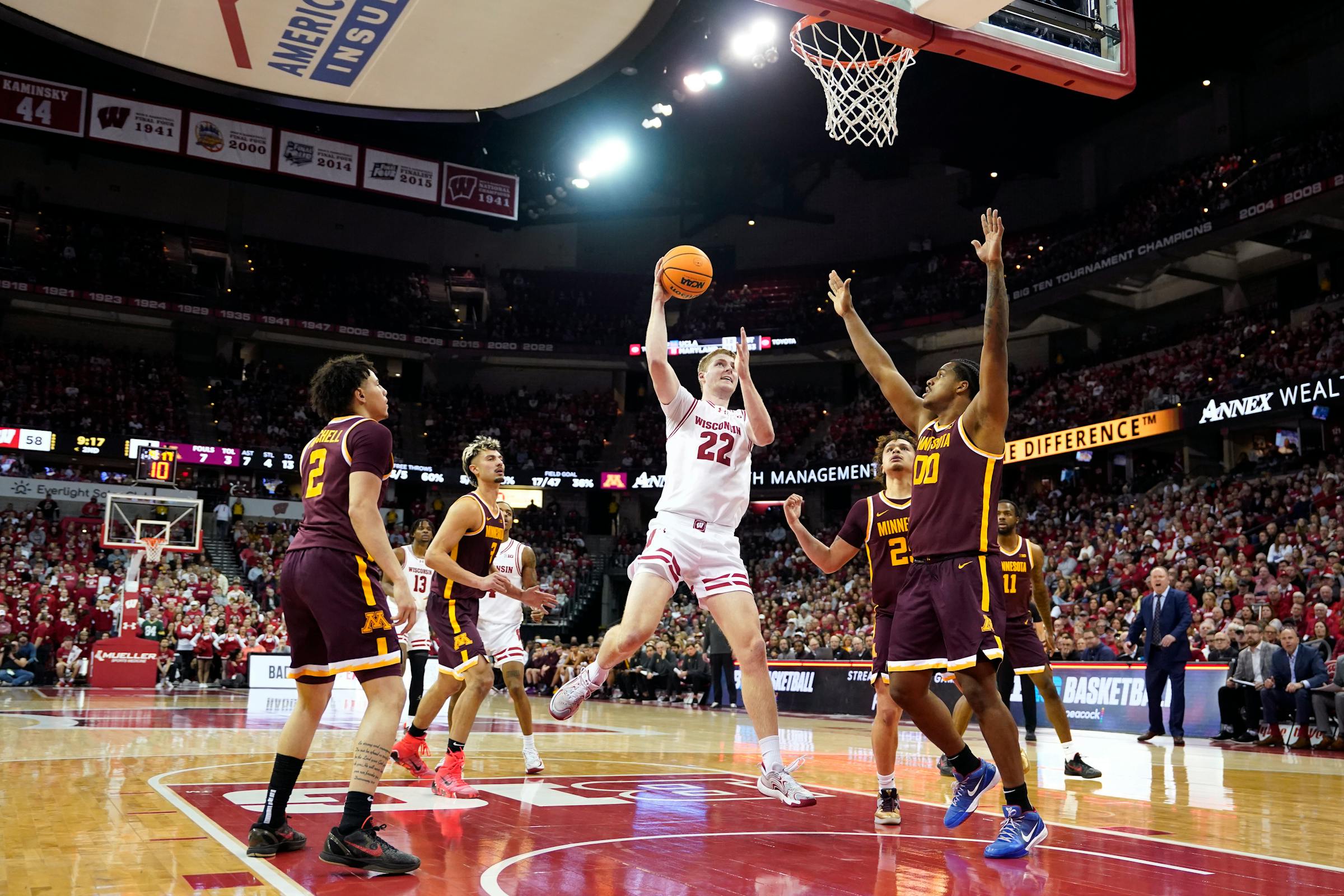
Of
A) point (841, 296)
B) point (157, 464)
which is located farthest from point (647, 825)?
point (157, 464)

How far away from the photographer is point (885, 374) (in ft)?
19.4

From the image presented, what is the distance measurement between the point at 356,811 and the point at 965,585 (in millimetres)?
2959

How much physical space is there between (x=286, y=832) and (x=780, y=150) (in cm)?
3429

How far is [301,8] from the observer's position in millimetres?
14742

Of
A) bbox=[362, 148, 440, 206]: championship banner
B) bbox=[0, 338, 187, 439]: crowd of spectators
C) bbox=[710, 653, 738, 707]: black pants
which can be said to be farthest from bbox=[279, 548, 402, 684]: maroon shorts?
bbox=[0, 338, 187, 439]: crowd of spectators

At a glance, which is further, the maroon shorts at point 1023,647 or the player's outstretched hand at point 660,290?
the maroon shorts at point 1023,647

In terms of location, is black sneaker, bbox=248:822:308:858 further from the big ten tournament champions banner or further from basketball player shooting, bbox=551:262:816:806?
the big ten tournament champions banner

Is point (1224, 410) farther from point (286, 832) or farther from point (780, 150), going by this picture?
point (286, 832)

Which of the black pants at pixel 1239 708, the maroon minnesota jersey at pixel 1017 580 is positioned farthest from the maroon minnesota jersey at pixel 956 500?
the black pants at pixel 1239 708

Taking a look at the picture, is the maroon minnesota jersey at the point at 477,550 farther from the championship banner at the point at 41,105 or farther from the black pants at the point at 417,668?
the championship banner at the point at 41,105

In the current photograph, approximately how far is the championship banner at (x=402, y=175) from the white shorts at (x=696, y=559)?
2648 centimetres

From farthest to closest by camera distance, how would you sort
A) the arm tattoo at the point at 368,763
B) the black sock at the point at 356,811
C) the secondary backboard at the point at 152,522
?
the secondary backboard at the point at 152,522 < the arm tattoo at the point at 368,763 < the black sock at the point at 356,811

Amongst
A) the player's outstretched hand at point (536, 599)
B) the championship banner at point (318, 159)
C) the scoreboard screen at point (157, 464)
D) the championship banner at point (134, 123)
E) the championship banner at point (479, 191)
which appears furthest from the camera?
the championship banner at point (479, 191)

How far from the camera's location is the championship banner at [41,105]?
2605 centimetres
